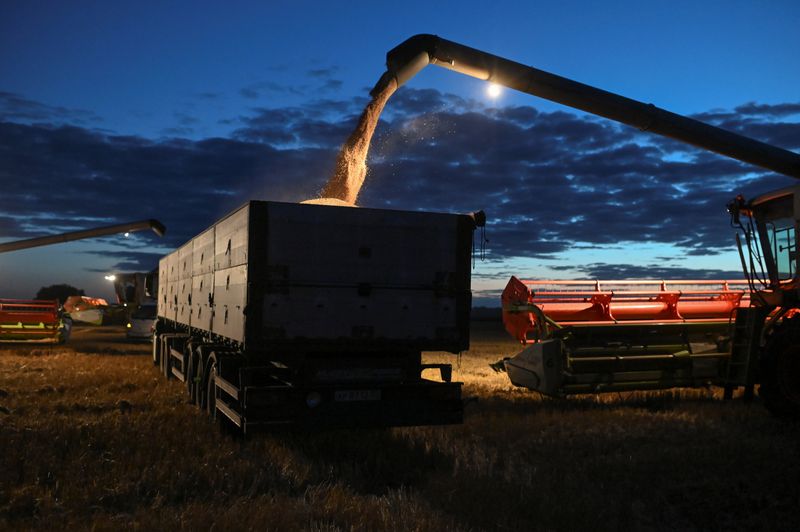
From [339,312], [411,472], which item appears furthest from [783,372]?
[339,312]

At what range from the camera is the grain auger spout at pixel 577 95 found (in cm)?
1235

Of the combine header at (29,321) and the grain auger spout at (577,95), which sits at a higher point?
the grain auger spout at (577,95)

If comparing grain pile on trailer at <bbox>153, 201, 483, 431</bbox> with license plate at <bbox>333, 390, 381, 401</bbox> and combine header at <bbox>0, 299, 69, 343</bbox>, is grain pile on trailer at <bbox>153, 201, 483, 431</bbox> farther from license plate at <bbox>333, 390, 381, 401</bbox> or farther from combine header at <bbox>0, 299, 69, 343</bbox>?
combine header at <bbox>0, 299, 69, 343</bbox>

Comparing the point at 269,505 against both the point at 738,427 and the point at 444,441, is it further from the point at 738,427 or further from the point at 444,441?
the point at 738,427

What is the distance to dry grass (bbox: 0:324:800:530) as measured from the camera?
5.71 metres

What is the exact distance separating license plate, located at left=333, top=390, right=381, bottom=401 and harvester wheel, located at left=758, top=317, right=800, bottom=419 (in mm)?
6342

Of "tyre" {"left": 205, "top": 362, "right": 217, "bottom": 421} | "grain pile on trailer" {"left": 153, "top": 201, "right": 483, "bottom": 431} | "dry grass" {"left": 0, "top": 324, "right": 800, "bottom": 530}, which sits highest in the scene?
"grain pile on trailer" {"left": 153, "top": 201, "right": 483, "bottom": 431}

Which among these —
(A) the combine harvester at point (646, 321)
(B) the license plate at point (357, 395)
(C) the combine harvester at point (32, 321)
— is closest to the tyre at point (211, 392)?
(B) the license plate at point (357, 395)

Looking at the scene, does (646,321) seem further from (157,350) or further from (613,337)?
(157,350)

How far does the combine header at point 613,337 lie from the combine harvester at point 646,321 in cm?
2

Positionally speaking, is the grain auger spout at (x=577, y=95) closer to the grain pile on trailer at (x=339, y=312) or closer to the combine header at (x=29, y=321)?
the grain pile on trailer at (x=339, y=312)

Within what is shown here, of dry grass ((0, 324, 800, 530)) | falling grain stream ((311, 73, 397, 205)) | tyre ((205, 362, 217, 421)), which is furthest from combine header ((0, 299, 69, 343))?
tyre ((205, 362, 217, 421))

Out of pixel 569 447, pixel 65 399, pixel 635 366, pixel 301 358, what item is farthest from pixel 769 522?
pixel 65 399

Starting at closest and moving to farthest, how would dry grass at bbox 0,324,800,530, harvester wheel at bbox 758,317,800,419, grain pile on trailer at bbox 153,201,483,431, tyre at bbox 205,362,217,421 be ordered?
dry grass at bbox 0,324,800,530 < grain pile on trailer at bbox 153,201,483,431 < tyre at bbox 205,362,217,421 < harvester wheel at bbox 758,317,800,419
